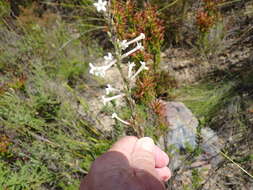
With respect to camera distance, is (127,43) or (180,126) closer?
(127,43)

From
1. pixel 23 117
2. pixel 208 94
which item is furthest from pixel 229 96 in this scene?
pixel 23 117

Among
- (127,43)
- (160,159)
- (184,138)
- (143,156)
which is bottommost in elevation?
(184,138)

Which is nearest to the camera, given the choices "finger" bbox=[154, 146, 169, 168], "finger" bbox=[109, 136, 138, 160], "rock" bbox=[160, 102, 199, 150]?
"finger" bbox=[109, 136, 138, 160]

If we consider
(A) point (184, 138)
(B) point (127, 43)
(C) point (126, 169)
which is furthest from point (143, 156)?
(A) point (184, 138)

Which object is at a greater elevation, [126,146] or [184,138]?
[126,146]

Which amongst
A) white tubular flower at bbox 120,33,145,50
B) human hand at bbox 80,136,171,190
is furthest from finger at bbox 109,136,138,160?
white tubular flower at bbox 120,33,145,50

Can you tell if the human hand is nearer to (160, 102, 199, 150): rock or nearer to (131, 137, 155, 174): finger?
(131, 137, 155, 174): finger

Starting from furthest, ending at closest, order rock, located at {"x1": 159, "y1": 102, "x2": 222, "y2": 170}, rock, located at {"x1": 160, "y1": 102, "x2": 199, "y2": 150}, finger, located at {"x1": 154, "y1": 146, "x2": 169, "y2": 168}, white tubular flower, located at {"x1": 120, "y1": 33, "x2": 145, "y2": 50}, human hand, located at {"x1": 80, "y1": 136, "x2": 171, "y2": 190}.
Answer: rock, located at {"x1": 160, "y1": 102, "x2": 199, "y2": 150}, rock, located at {"x1": 159, "y1": 102, "x2": 222, "y2": 170}, finger, located at {"x1": 154, "y1": 146, "x2": 169, "y2": 168}, white tubular flower, located at {"x1": 120, "y1": 33, "x2": 145, "y2": 50}, human hand, located at {"x1": 80, "y1": 136, "x2": 171, "y2": 190}

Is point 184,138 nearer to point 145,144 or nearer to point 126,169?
point 145,144
